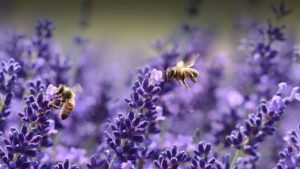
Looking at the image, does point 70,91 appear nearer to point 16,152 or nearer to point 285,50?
point 16,152

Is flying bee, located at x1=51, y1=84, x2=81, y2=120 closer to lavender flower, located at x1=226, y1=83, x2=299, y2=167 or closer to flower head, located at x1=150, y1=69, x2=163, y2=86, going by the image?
flower head, located at x1=150, y1=69, x2=163, y2=86

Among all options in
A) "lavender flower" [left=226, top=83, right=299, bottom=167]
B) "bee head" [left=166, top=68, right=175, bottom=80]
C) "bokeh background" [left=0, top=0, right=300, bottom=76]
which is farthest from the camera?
"bokeh background" [left=0, top=0, right=300, bottom=76]

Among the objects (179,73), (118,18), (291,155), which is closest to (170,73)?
(179,73)

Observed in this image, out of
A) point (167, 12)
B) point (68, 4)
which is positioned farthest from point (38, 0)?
point (167, 12)

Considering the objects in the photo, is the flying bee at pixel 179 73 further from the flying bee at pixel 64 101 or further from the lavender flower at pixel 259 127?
the flying bee at pixel 64 101

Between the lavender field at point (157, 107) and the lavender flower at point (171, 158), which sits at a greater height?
the lavender field at point (157, 107)

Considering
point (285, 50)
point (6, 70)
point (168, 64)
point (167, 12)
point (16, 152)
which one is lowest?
point (16, 152)

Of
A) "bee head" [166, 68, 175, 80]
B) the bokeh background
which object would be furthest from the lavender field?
the bokeh background

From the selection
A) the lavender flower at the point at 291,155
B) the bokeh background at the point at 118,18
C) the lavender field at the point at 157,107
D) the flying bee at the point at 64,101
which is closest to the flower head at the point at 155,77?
the lavender field at the point at 157,107
